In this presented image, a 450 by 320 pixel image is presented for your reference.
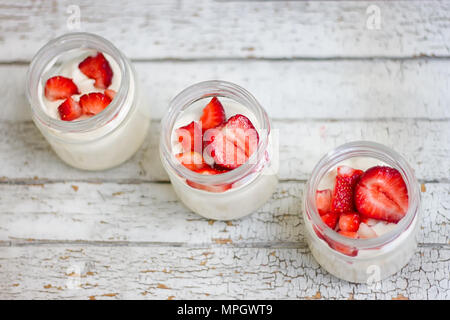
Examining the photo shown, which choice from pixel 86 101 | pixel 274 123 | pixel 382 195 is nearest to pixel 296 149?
pixel 274 123

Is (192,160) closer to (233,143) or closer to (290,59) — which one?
(233,143)

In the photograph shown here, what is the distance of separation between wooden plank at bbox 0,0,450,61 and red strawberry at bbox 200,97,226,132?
0.27m

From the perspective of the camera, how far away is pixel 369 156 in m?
1.31

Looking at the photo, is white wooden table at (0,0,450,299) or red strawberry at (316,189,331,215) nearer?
red strawberry at (316,189,331,215)

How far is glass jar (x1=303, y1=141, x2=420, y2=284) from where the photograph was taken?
1.19m

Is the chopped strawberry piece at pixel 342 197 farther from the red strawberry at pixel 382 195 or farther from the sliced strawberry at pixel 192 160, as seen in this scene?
the sliced strawberry at pixel 192 160

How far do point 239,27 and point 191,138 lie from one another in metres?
0.41

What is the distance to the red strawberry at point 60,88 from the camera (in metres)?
1.40

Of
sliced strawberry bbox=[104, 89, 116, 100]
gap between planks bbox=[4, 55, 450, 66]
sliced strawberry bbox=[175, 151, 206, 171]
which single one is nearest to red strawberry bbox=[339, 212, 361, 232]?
sliced strawberry bbox=[175, 151, 206, 171]

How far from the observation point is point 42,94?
143 centimetres

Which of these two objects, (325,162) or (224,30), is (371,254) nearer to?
(325,162)

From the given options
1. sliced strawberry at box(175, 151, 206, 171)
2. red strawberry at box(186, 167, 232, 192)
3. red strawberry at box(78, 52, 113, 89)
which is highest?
red strawberry at box(78, 52, 113, 89)

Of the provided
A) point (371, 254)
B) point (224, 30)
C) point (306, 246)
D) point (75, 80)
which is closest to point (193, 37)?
point (224, 30)

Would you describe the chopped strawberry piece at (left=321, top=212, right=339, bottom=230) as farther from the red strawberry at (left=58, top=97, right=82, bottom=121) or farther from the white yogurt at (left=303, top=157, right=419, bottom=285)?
the red strawberry at (left=58, top=97, right=82, bottom=121)
